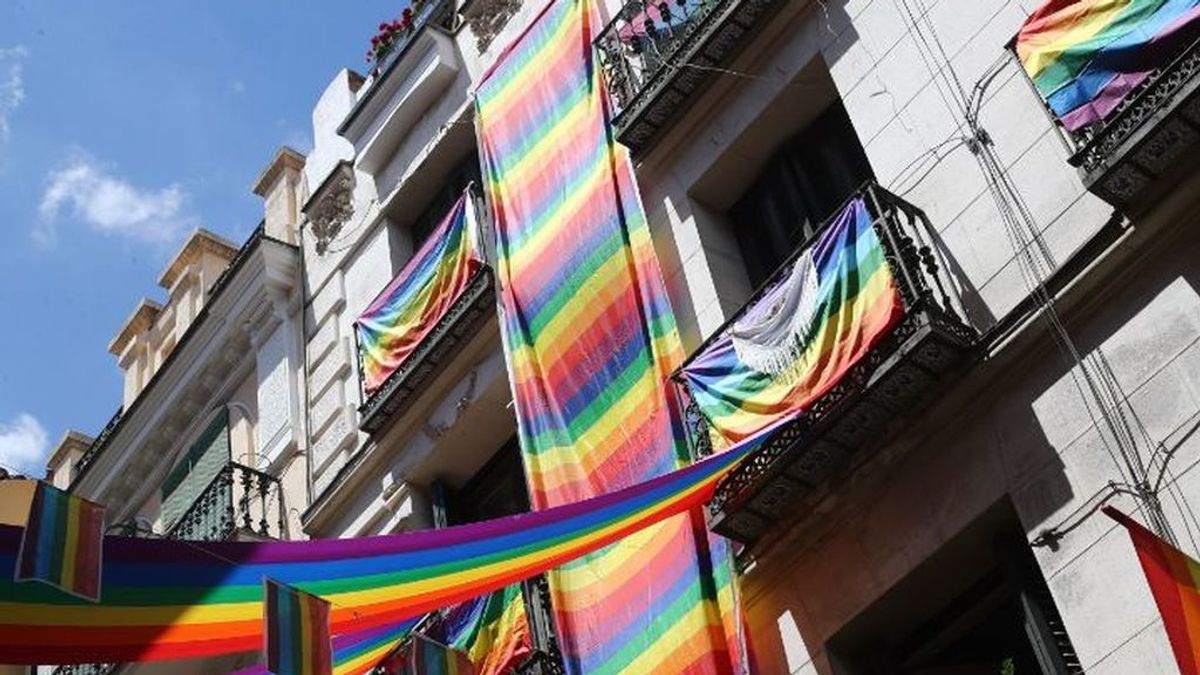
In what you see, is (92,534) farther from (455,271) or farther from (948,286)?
(455,271)

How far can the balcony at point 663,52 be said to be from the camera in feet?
44.3

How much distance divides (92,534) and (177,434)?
38.5ft

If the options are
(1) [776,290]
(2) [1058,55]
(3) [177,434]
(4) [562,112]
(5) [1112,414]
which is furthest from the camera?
(3) [177,434]

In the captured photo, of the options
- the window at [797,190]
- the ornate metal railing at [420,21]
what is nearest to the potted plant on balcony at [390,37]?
the ornate metal railing at [420,21]

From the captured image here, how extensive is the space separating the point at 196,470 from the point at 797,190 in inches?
367

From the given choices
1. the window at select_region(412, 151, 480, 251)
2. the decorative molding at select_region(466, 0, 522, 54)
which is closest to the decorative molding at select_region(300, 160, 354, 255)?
the window at select_region(412, 151, 480, 251)

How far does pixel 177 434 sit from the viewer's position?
20.6 m

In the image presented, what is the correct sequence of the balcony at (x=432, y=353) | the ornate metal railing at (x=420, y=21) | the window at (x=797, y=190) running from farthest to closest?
the ornate metal railing at (x=420, y=21), the balcony at (x=432, y=353), the window at (x=797, y=190)

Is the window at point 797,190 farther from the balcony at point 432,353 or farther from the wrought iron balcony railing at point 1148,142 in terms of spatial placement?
the wrought iron balcony railing at point 1148,142

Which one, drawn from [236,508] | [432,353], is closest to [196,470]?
[236,508]

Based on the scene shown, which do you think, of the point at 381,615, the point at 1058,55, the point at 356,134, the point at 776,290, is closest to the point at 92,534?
the point at 381,615

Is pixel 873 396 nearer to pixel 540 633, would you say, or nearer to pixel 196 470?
pixel 540 633

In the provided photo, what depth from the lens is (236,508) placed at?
714 inches

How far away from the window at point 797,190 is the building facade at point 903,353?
24mm
